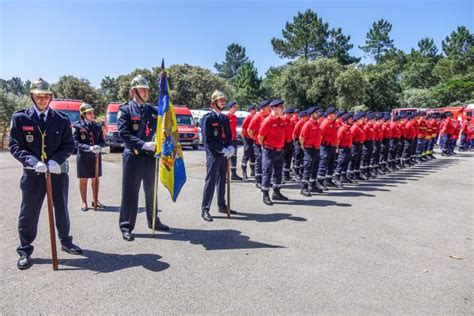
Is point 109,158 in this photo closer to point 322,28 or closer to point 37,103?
point 37,103

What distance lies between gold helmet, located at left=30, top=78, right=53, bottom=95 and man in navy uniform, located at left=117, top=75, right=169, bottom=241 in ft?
3.53

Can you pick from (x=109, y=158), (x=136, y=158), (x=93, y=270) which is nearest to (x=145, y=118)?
(x=136, y=158)

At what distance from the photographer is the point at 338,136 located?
10.0 metres

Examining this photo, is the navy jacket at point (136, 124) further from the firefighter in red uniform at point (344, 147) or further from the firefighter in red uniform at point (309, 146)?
the firefighter in red uniform at point (344, 147)

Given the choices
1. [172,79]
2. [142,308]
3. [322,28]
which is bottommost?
[142,308]

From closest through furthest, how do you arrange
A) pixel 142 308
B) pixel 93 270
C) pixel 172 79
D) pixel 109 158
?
pixel 142 308
pixel 93 270
pixel 109 158
pixel 172 79

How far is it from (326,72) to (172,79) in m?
17.8

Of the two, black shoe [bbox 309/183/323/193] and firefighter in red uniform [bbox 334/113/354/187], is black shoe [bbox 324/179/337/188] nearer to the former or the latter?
firefighter in red uniform [bbox 334/113/354/187]

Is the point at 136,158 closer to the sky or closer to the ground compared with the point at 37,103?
closer to the ground

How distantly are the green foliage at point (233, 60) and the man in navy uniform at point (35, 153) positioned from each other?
115m

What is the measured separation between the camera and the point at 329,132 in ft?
31.3

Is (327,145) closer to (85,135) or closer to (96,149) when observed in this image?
(96,149)

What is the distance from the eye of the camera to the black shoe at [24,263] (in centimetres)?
438

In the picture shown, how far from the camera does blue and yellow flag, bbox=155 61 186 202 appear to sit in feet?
18.2
